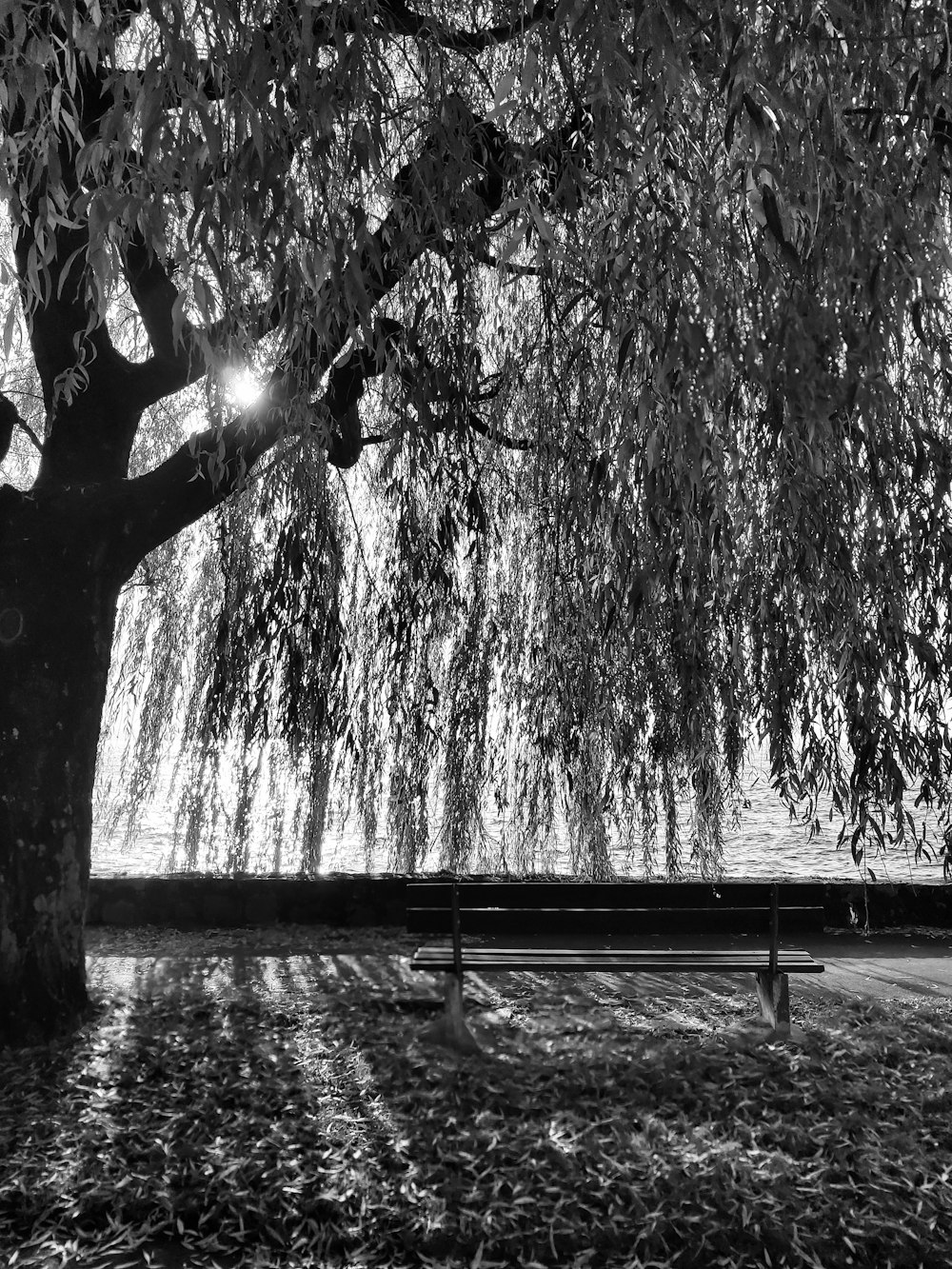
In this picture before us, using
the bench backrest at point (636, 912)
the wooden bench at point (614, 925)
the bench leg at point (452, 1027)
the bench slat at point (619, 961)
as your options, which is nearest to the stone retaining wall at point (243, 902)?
the wooden bench at point (614, 925)

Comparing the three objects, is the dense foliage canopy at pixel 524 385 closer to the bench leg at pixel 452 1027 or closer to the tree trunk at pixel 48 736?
the tree trunk at pixel 48 736

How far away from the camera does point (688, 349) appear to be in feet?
8.69

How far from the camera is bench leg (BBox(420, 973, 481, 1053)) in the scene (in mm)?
4340

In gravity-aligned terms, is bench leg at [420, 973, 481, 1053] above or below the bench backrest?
below

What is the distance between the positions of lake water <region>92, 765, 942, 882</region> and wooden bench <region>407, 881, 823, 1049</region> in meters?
7.17

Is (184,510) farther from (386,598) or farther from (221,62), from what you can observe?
(221,62)

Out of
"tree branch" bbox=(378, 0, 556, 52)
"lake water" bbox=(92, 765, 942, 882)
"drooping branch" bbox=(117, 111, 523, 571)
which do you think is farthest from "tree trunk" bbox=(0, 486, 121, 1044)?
"lake water" bbox=(92, 765, 942, 882)

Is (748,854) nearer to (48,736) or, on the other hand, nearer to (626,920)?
(626,920)

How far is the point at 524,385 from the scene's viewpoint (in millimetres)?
4961

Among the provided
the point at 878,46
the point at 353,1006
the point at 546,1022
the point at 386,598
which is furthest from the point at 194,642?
the point at 878,46

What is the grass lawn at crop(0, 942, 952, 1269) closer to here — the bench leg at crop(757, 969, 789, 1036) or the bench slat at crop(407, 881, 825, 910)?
the bench leg at crop(757, 969, 789, 1036)

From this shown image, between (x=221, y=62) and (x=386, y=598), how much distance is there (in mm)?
3595

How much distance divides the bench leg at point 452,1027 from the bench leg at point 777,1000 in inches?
48.3

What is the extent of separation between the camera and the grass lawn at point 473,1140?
2920 mm
